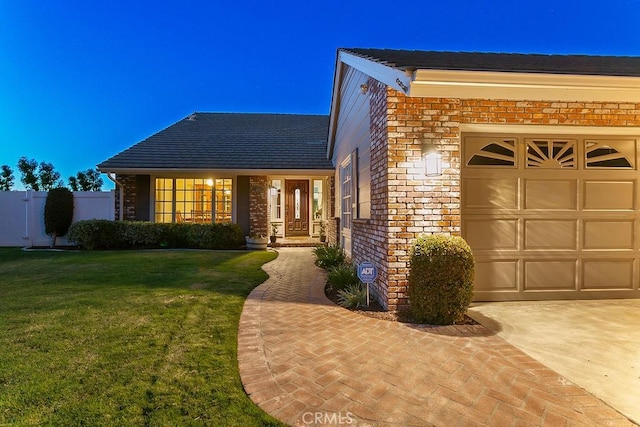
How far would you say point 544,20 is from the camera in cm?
4384

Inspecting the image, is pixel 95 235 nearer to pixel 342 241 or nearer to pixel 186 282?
pixel 186 282

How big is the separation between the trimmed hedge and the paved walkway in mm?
7043

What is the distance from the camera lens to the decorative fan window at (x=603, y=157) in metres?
4.55

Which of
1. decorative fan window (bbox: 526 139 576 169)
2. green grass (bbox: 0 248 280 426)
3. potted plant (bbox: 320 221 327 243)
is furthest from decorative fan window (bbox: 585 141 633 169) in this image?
potted plant (bbox: 320 221 327 243)

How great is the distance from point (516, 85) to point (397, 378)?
3.51 metres

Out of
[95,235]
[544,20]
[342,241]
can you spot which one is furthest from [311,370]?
[544,20]

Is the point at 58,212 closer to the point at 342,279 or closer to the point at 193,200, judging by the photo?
the point at 193,200

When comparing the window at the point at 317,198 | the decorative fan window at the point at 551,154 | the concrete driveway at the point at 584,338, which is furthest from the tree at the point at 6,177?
the decorative fan window at the point at 551,154

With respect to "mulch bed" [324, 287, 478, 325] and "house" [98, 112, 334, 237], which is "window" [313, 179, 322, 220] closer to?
"house" [98, 112, 334, 237]

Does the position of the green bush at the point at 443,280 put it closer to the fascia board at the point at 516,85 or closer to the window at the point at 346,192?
the fascia board at the point at 516,85

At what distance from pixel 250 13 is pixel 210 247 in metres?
38.5

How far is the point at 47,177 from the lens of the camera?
23828 millimetres

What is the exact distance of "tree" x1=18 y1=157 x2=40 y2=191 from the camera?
22.6 meters

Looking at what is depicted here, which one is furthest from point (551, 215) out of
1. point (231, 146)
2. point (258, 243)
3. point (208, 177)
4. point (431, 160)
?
point (231, 146)
